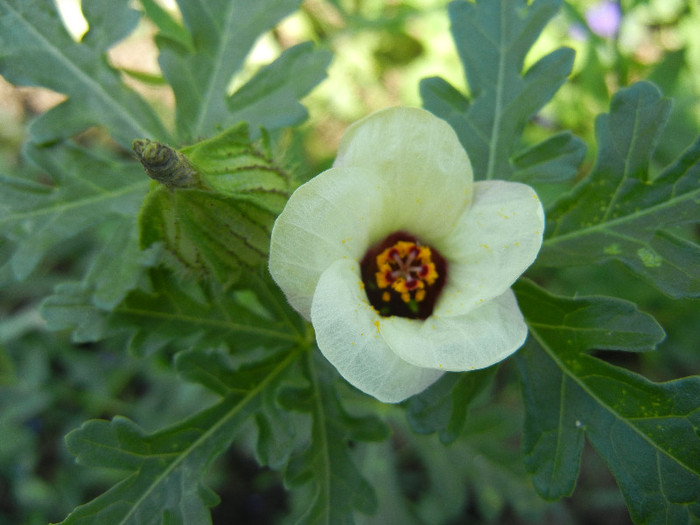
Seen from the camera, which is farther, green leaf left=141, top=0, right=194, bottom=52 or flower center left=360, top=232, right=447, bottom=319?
green leaf left=141, top=0, right=194, bottom=52

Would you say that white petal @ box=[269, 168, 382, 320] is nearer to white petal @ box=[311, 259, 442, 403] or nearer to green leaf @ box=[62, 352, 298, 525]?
white petal @ box=[311, 259, 442, 403]

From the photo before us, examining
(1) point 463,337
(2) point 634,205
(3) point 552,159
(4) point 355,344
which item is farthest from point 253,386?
(2) point 634,205

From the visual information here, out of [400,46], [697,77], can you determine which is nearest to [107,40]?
[400,46]

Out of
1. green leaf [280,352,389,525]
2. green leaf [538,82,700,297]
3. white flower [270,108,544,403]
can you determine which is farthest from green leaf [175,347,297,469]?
green leaf [538,82,700,297]

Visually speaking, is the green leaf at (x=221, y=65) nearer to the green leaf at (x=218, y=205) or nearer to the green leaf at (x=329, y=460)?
the green leaf at (x=218, y=205)

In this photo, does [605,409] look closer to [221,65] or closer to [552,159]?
[552,159]
